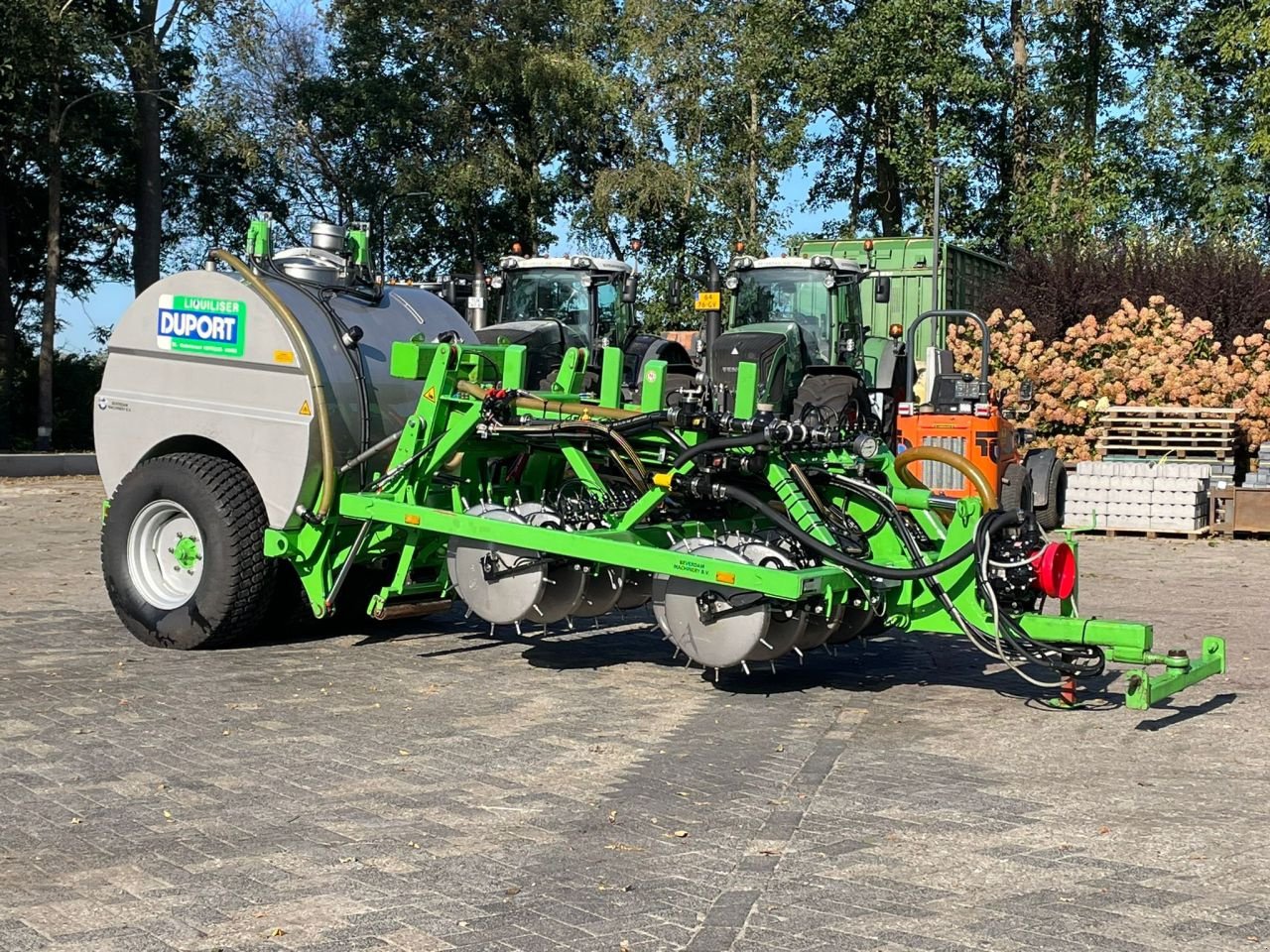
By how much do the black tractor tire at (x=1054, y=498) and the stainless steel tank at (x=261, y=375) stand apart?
9.73m

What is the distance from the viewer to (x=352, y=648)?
9047mm

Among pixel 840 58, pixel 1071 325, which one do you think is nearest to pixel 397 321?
pixel 1071 325

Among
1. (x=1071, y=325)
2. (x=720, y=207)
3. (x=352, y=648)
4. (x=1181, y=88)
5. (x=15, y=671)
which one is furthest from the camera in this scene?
(x=720, y=207)

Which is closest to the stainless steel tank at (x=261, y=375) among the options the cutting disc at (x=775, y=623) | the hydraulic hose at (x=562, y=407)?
the hydraulic hose at (x=562, y=407)

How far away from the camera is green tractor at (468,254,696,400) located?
1574cm

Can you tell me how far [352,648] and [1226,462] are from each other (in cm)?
1278

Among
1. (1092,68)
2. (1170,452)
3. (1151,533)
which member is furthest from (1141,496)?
(1092,68)

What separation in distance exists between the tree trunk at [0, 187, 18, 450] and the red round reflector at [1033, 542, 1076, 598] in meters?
26.0

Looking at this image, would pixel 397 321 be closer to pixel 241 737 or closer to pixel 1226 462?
pixel 241 737

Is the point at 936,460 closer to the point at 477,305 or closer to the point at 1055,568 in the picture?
the point at 1055,568

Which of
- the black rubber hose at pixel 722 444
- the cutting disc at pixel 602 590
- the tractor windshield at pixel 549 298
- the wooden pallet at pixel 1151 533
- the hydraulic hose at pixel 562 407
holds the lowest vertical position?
the wooden pallet at pixel 1151 533

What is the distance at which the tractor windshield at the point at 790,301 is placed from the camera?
16188 millimetres

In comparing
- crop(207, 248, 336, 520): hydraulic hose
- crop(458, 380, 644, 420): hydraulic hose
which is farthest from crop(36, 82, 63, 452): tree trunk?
crop(458, 380, 644, 420): hydraulic hose

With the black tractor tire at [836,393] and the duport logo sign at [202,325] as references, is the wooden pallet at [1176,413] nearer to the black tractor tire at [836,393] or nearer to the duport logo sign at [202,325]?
the black tractor tire at [836,393]
